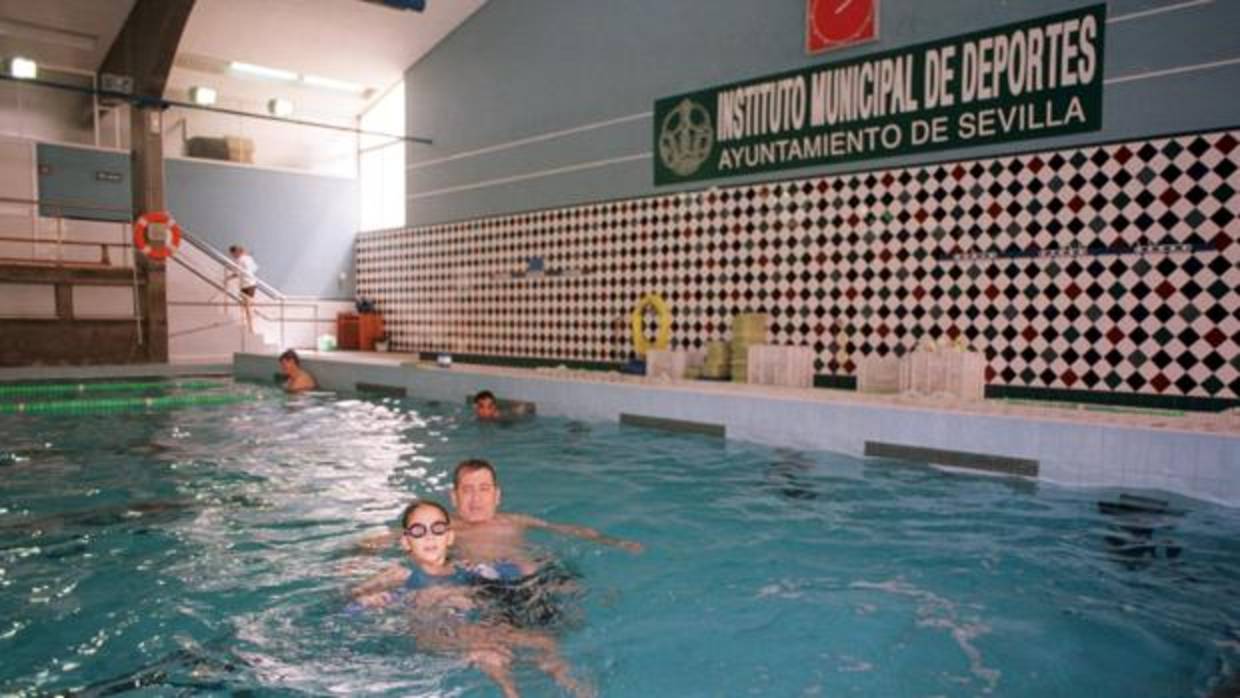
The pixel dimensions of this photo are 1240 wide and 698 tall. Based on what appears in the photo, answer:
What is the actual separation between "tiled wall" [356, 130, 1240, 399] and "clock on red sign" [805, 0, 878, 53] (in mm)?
1302

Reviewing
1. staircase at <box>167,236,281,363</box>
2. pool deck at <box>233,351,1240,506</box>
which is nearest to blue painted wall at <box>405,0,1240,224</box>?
pool deck at <box>233,351,1240,506</box>

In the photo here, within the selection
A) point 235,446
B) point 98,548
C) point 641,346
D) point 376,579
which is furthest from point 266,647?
point 641,346

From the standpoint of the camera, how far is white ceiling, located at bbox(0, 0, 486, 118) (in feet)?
39.4

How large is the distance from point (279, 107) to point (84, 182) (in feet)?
10.7

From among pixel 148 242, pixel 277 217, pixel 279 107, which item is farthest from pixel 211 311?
pixel 279 107

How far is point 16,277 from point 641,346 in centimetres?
812

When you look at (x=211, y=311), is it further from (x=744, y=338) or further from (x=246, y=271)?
(x=744, y=338)

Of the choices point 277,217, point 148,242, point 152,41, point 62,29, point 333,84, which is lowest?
point 148,242

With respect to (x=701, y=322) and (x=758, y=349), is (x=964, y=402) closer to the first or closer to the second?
(x=758, y=349)

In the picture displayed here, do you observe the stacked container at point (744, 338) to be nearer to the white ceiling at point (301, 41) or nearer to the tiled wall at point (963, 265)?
the tiled wall at point (963, 265)

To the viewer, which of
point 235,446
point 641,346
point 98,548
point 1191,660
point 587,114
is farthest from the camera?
point 587,114

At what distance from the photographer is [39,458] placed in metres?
5.84

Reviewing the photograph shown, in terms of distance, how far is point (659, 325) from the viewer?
9242 millimetres

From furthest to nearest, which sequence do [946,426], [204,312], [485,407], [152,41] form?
[204,312] < [152,41] < [485,407] < [946,426]
